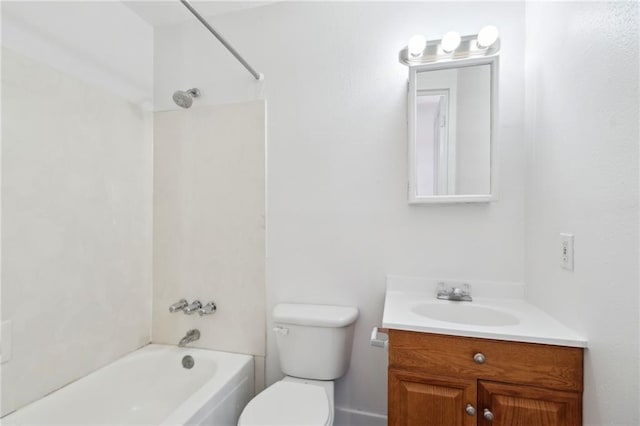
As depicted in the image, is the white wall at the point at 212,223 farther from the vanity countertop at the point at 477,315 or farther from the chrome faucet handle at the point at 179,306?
the vanity countertop at the point at 477,315

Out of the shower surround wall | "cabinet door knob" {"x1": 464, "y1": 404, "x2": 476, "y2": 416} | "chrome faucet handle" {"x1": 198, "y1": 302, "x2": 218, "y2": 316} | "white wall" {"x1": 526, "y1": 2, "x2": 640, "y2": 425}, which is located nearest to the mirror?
"white wall" {"x1": 526, "y1": 2, "x2": 640, "y2": 425}

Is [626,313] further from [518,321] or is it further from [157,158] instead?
[157,158]

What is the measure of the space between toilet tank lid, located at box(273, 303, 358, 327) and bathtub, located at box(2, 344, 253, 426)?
391mm

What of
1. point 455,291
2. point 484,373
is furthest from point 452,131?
point 484,373

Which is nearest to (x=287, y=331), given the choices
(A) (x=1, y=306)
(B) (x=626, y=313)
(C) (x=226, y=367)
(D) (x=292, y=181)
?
(C) (x=226, y=367)

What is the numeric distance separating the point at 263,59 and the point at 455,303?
5.52 feet

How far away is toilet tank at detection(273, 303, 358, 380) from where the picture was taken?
61.3 inches

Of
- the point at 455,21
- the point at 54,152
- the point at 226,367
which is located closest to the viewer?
the point at 54,152

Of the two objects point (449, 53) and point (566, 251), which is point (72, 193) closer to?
point (449, 53)

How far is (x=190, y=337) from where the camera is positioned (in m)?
1.88

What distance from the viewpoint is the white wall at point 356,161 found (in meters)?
1.52

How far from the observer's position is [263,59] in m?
1.83

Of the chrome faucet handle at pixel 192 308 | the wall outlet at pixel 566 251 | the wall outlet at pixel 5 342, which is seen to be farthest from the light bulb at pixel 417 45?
the wall outlet at pixel 5 342

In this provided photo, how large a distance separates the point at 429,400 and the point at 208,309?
1.29m
